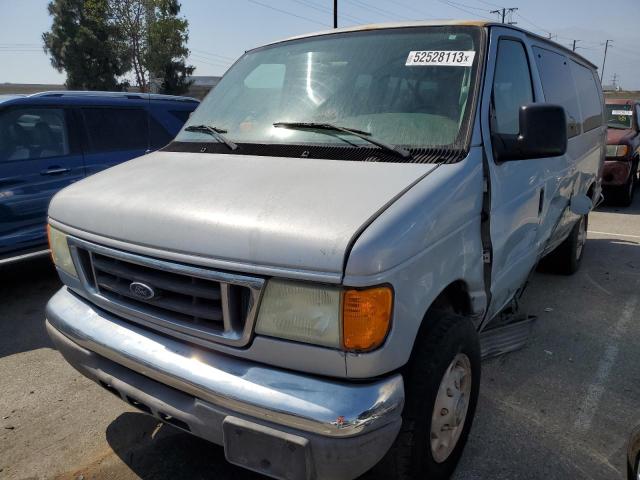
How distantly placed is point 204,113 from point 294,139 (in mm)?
909

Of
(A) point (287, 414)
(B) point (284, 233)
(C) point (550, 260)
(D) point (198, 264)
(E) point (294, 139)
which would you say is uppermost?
(E) point (294, 139)

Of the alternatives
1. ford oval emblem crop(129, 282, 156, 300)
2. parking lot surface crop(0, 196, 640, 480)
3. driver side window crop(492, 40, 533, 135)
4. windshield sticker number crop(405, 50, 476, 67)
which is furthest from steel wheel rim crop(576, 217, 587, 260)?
ford oval emblem crop(129, 282, 156, 300)

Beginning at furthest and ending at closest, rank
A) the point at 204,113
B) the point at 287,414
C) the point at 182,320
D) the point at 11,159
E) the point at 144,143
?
the point at 144,143 → the point at 11,159 → the point at 204,113 → the point at 182,320 → the point at 287,414

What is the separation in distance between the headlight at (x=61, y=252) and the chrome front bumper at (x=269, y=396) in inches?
21.4

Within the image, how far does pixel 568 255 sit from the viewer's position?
5125 millimetres

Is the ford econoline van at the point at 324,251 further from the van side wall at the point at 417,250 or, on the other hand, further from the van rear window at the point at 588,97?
the van rear window at the point at 588,97

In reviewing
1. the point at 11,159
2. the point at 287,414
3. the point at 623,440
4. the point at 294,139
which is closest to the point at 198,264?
the point at 287,414

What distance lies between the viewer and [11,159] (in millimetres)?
4902

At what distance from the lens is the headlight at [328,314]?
5.46ft

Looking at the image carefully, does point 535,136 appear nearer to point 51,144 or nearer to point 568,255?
point 568,255

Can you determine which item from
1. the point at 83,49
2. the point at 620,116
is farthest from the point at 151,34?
the point at 620,116

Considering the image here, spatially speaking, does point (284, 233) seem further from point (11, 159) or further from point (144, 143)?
point (144, 143)

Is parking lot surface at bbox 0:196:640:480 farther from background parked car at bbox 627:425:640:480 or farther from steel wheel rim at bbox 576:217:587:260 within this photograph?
steel wheel rim at bbox 576:217:587:260

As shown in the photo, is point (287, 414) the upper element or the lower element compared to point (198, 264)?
lower
